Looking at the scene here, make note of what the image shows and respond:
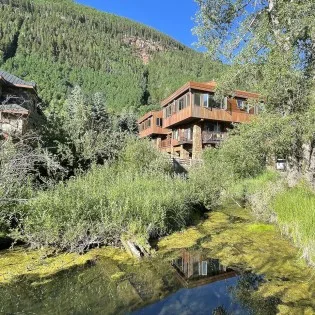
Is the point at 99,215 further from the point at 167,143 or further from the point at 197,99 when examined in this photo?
the point at 167,143

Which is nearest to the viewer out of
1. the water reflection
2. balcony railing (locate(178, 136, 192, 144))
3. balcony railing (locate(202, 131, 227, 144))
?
the water reflection

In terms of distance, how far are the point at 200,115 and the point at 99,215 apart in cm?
2130

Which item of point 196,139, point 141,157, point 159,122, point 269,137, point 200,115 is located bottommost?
point 141,157

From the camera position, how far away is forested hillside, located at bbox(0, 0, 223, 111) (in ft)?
290

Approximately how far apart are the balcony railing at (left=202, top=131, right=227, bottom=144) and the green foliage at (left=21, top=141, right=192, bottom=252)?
20.3 meters

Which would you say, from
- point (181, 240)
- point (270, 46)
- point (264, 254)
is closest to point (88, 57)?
point (270, 46)

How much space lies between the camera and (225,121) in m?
30.0

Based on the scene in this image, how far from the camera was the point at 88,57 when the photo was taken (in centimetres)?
11006

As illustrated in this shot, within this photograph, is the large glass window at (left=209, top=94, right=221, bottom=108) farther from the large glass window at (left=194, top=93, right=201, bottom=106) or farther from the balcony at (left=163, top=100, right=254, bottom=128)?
the large glass window at (left=194, top=93, right=201, bottom=106)

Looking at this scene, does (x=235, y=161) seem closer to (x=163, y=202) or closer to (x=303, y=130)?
(x=303, y=130)

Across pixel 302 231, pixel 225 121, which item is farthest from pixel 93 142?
pixel 225 121

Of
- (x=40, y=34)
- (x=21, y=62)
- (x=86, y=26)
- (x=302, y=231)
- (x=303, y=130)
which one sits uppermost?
(x=86, y=26)

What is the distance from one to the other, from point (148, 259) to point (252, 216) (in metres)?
5.58

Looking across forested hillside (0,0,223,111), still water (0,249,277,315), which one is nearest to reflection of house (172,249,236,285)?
still water (0,249,277,315)
